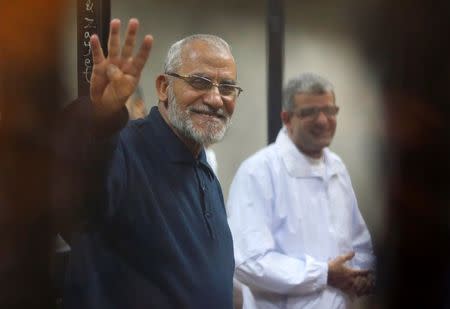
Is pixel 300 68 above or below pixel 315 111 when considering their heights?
above

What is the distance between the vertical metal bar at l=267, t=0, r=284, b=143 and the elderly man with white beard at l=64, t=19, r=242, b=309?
238mm

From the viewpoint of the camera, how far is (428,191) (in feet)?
5.11

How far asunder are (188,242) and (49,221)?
27 centimetres

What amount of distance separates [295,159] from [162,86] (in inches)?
18.7

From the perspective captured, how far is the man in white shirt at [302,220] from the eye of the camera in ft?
4.90

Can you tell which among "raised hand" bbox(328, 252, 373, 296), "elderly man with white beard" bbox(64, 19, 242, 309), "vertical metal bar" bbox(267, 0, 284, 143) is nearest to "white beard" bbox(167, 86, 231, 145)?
"elderly man with white beard" bbox(64, 19, 242, 309)

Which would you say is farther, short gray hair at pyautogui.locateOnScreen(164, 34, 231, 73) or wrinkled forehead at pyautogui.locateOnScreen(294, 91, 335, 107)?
wrinkled forehead at pyautogui.locateOnScreen(294, 91, 335, 107)

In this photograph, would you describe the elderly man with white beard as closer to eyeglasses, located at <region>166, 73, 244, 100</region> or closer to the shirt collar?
eyeglasses, located at <region>166, 73, 244, 100</region>

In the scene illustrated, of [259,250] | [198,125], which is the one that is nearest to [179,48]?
[198,125]

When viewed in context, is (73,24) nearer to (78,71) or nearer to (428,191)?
(78,71)

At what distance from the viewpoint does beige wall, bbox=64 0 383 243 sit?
1339mm

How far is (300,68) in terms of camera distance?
146 centimetres

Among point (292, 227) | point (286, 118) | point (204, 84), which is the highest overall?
point (204, 84)

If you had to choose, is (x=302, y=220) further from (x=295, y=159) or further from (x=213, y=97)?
(x=213, y=97)
